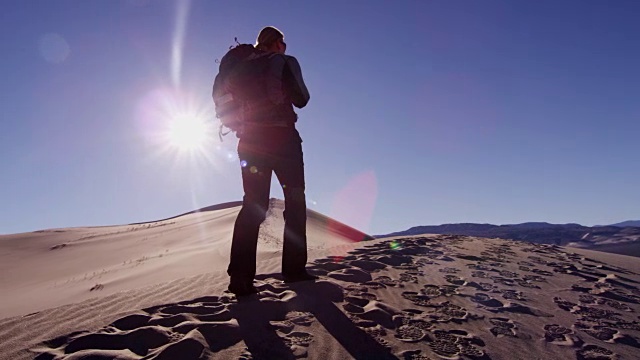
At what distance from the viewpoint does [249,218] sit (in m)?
3.42

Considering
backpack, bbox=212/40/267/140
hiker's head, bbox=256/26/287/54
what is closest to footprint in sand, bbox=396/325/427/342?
backpack, bbox=212/40/267/140

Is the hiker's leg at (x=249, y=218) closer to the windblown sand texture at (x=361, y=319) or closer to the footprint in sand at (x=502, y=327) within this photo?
the windblown sand texture at (x=361, y=319)

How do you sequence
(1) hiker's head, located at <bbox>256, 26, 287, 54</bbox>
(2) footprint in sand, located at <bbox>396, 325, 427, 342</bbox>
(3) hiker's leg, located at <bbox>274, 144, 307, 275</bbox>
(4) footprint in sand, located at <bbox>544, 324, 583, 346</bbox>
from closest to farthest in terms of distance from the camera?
1. (2) footprint in sand, located at <bbox>396, 325, 427, 342</bbox>
2. (4) footprint in sand, located at <bbox>544, 324, 583, 346</bbox>
3. (3) hiker's leg, located at <bbox>274, 144, 307, 275</bbox>
4. (1) hiker's head, located at <bbox>256, 26, 287, 54</bbox>

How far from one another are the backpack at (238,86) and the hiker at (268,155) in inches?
0.8

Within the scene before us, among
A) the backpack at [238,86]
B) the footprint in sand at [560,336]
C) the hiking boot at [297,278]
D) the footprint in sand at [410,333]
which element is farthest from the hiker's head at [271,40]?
the footprint in sand at [560,336]

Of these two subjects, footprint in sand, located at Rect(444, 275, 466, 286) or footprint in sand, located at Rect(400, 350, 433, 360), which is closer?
footprint in sand, located at Rect(400, 350, 433, 360)

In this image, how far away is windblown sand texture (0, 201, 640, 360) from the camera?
7.66ft

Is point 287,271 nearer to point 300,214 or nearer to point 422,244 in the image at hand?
point 300,214

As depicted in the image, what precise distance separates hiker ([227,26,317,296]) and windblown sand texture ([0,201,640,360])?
1.22 feet

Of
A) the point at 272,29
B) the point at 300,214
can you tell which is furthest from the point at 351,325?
the point at 272,29

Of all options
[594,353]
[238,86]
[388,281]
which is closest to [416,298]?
[388,281]

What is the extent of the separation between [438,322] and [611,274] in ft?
12.4

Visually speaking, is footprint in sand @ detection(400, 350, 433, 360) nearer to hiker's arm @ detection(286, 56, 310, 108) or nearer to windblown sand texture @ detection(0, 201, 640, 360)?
windblown sand texture @ detection(0, 201, 640, 360)

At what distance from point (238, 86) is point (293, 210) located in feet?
3.87
